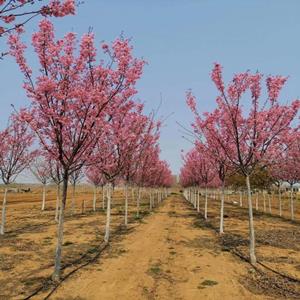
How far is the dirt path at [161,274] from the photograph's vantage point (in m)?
9.92

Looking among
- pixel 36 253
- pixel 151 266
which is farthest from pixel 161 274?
pixel 36 253

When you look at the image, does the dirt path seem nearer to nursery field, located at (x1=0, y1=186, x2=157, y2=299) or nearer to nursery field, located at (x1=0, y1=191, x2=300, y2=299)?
→ nursery field, located at (x1=0, y1=191, x2=300, y2=299)

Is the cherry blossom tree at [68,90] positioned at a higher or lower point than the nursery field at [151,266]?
higher

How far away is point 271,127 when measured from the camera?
15.0m

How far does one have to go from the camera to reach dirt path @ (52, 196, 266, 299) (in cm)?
992

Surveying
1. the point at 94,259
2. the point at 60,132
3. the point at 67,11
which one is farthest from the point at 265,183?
the point at 67,11

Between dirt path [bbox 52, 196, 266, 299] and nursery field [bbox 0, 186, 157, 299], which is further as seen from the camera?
nursery field [bbox 0, 186, 157, 299]

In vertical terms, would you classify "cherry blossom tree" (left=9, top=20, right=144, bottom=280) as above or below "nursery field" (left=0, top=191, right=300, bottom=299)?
above

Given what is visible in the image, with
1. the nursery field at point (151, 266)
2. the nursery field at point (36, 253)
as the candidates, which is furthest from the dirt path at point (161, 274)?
the nursery field at point (36, 253)

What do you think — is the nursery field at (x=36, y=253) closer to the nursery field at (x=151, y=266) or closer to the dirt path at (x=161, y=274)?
the nursery field at (x=151, y=266)

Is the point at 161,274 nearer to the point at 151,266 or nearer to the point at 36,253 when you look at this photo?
the point at 151,266

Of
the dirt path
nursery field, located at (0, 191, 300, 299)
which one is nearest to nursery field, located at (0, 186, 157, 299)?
nursery field, located at (0, 191, 300, 299)

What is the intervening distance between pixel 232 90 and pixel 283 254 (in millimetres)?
7062

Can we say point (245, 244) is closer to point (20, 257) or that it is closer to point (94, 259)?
point (94, 259)
